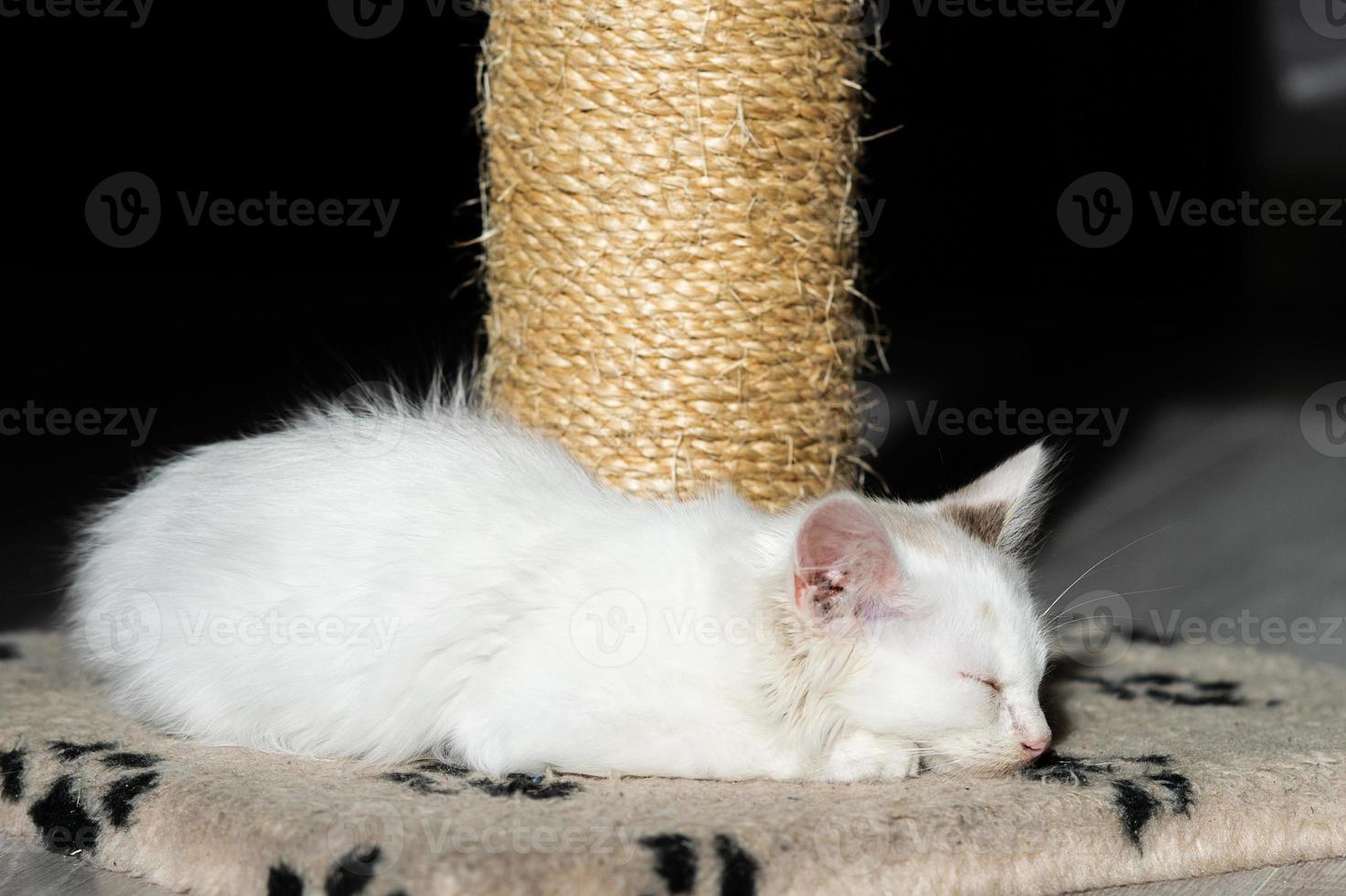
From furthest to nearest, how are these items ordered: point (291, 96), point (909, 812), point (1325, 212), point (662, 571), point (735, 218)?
point (1325, 212)
point (291, 96)
point (735, 218)
point (662, 571)
point (909, 812)

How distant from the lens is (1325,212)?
16.5ft

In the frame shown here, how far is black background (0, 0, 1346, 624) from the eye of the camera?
4.09 meters

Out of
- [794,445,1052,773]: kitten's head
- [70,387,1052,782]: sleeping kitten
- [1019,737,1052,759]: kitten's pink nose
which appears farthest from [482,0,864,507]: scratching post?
[1019,737,1052,759]: kitten's pink nose

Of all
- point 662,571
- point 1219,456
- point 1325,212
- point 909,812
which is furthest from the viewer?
point 1325,212

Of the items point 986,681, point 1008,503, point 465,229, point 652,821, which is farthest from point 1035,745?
point 465,229

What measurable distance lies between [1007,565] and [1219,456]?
2867 millimetres

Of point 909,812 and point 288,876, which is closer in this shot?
point 288,876

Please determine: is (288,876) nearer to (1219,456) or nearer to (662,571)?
(662,571)

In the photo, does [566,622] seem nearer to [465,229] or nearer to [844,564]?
[844,564]

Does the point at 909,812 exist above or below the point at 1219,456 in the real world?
below

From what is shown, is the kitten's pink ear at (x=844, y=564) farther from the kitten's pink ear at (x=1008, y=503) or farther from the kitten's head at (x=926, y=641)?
the kitten's pink ear at (x=1008, y=503)

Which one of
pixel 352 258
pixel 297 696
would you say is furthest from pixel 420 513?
pixel 352 258

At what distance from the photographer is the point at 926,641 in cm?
133

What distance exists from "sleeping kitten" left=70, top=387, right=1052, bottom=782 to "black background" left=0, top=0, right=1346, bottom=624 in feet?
5.80
